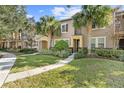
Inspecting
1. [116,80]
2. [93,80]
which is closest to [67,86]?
[93,80]

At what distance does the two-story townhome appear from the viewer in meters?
9.76

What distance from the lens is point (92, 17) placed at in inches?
361

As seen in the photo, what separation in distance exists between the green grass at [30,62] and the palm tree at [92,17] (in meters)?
2.29

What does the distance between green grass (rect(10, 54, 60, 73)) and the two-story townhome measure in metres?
1.22

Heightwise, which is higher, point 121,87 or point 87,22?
point 87,22

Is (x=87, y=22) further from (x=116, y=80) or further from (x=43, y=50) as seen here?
(x=116, y=80)

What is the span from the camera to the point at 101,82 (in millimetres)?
6078

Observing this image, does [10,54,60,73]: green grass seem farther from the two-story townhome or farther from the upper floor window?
the upper floor window

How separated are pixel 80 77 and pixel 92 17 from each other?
3.89 m

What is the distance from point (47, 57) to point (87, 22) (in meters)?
2.74

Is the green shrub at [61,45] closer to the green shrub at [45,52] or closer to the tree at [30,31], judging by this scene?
the green shrub at [45,52]

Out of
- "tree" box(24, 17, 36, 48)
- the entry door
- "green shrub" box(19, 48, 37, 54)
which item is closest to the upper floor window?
the entry door

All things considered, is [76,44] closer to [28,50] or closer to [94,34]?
[94,34]

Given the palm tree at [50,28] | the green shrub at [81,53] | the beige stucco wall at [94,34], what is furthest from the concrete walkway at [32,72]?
the beige stucco wall at [94,34]
